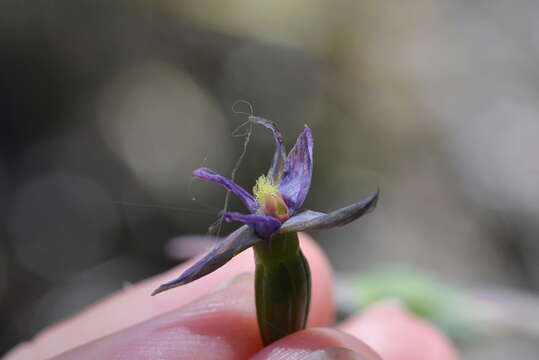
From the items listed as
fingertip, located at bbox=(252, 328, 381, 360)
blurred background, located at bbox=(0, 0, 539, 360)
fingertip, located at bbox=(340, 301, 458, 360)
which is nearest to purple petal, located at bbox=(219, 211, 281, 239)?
fingertip, located at bbox=(252, 328, 381, 360)

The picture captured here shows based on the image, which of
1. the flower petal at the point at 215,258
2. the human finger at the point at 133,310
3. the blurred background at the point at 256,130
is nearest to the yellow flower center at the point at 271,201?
the flower petal at the point at 215,258

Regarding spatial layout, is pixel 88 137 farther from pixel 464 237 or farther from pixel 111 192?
pixel 464 237

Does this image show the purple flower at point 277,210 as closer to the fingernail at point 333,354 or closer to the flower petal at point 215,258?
the flower petal at point 215,258

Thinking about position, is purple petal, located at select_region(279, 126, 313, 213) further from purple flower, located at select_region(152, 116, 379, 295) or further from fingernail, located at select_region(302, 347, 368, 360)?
fingernail, located at select_region(302, 347, 368, 360)

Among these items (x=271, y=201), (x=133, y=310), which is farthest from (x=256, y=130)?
(x=271, y=201)

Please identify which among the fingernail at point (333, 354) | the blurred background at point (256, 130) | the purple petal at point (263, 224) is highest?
the purple petal at point (263, 224)

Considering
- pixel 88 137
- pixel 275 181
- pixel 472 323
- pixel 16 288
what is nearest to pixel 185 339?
pixel 275 181

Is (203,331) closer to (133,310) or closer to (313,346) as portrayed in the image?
(313,346)
